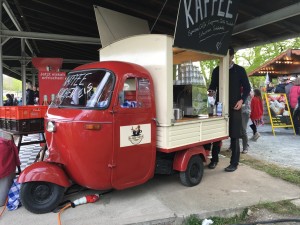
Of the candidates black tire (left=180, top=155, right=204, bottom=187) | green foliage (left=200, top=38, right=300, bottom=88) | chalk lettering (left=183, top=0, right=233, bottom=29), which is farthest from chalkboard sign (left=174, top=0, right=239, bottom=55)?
green foliage (left=200, top=38, right=300, bottom=88)

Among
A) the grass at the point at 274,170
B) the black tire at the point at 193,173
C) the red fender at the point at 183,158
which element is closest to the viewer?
the red fender at the point at 183,158

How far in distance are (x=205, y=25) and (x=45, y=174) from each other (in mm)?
3128

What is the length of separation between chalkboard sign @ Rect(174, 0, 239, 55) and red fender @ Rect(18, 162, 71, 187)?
7.59ft

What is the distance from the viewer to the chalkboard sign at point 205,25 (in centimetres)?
418

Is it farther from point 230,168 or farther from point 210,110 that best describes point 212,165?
point 210,110

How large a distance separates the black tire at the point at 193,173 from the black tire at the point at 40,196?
6.09 ft

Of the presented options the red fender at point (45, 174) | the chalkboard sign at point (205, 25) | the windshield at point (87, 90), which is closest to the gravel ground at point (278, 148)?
the chalkboard sign at point (205, 25)

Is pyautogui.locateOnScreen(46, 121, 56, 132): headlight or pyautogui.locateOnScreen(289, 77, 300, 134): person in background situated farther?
pyautogui.locateOnScreen(289, 77, 300, 134): person in background

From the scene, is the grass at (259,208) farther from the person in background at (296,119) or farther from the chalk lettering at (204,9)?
the person in background at (296,119)

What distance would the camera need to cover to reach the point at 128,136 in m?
3.90

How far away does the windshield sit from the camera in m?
3.80

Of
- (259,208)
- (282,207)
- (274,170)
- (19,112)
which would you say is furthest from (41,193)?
(274,170)

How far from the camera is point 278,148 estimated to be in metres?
7.71

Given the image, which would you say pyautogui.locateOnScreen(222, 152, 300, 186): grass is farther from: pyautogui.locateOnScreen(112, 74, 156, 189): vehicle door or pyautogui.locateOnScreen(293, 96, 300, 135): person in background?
pyautogui.locateOnScreen(293, 96, 300, 135): person in background
